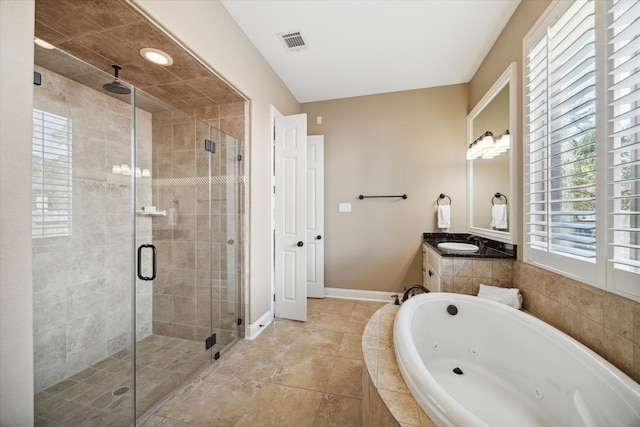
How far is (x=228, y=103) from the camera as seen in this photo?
7.23 ft

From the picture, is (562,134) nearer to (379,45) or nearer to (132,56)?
(379,45)

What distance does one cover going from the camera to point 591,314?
112 cm

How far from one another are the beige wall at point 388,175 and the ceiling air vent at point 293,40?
1.10m

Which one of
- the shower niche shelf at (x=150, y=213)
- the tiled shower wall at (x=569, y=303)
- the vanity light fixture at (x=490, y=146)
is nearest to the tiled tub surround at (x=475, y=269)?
the tiled shower wall at (x=569, y=303)

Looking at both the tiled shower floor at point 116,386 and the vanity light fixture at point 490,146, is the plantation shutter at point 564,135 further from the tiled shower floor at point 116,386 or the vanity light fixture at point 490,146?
the tiled shower floor at point 116,386

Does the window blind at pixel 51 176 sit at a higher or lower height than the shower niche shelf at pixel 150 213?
higher

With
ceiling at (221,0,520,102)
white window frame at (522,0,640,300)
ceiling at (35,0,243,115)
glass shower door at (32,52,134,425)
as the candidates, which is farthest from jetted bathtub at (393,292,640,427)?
ceiling at (221,0,520,102)

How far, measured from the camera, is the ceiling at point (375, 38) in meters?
1.78

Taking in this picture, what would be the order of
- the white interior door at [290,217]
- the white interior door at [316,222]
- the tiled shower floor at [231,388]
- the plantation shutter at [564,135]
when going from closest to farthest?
the plantation shutter at [564,135], the tiled shower floor at [231,388], the white interior door at [290,217], the white interior door at [316,222]

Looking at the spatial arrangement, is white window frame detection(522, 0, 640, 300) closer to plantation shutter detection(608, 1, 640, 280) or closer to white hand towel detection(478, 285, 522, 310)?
plantation shutter detection(608, 1, 640, 280)

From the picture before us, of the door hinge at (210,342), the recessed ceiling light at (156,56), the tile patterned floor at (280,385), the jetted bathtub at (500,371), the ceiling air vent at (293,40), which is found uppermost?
the ceiling air vent at (293,40)

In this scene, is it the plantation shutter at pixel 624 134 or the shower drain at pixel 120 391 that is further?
the shower drain at pixel 120 391

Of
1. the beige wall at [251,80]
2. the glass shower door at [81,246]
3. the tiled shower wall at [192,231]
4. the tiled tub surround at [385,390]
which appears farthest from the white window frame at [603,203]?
the glass shower door at [81,246]

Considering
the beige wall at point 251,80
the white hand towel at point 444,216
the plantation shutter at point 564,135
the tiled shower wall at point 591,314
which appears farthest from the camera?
the white hand towel at point 444,216
